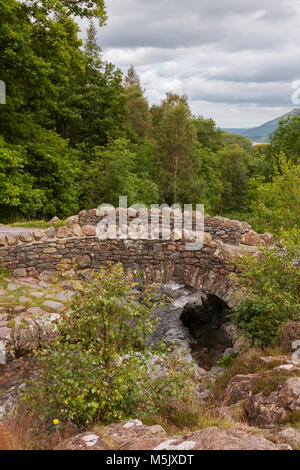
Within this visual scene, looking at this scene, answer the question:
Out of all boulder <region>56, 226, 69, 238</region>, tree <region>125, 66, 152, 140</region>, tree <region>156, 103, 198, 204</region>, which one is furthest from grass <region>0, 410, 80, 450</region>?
tree <region>125, 66, 152, 140</region>

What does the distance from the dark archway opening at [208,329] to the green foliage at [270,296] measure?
2233mm

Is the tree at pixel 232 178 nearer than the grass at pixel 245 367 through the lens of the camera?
No

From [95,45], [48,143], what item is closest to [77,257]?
[48,143]

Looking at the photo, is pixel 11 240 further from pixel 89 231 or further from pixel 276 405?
pixel 276 405

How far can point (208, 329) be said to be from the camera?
35.2 feet

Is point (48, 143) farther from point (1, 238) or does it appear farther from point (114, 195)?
point (1, 238)

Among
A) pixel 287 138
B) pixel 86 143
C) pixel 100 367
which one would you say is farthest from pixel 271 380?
pixel 287 138

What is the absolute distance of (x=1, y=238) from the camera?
9516 mm

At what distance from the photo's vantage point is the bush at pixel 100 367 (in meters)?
3.53

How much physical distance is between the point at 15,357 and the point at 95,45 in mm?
30950

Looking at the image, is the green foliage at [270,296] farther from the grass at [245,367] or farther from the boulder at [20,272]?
the boulder at [20,272]

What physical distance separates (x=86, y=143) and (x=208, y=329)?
58.0ft

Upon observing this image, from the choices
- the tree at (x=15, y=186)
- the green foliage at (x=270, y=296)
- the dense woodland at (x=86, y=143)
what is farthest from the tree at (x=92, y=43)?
the green foliage at (x=270, y=296)
